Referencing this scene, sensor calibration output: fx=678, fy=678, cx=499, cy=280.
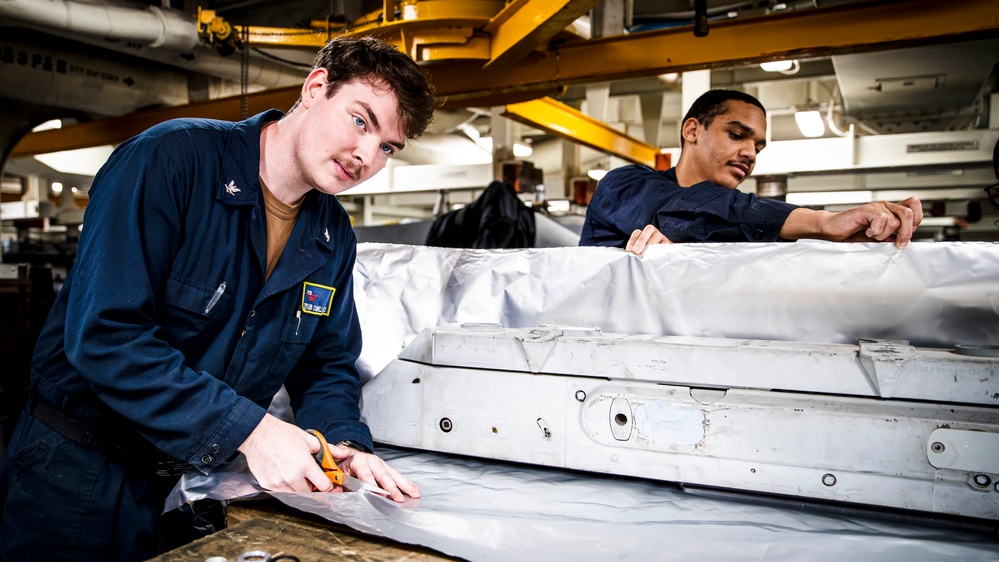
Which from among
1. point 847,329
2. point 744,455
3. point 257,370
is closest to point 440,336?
point 257,370

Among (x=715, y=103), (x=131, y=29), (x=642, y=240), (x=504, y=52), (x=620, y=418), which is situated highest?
(x=131, y=29)

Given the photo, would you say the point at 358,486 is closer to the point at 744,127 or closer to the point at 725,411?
the point at 725,411

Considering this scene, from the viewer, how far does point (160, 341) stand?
937 millimetres

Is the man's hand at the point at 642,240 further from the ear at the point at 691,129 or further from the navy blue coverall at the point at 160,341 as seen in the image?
the ear at the point at 691,129

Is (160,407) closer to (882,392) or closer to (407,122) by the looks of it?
(407,122)

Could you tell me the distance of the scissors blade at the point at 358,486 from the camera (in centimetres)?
95

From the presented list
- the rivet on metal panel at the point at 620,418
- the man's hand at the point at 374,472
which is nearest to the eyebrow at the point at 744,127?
the rivet on metal panel at the point at 620,418

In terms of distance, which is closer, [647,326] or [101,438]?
[101,438]

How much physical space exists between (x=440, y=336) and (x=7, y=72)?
10.9ft

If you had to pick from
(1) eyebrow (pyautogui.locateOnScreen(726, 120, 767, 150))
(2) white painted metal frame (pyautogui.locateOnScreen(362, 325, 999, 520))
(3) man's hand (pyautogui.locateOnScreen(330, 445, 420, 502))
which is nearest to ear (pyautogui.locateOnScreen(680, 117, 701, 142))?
(1) eyebrow (pyautogui.locateOnScreen(726, 120, 767, 150))

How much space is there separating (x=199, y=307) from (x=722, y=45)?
206 centimetres

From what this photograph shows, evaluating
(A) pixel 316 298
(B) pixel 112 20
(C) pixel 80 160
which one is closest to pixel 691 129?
(A) pixel 316 298

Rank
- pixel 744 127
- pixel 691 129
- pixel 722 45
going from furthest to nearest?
pixel 722 45, pixel 691 129, pixel 744 127

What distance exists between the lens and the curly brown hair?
3.54ft
